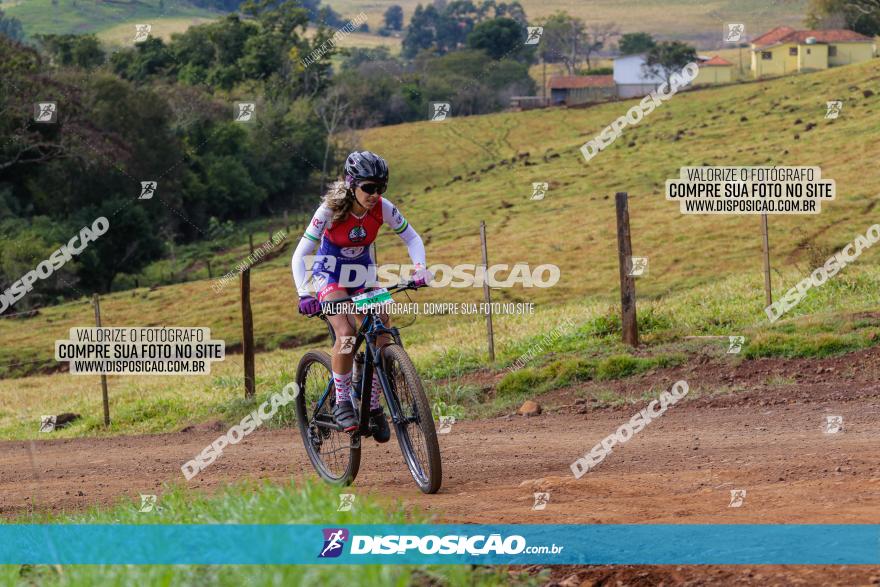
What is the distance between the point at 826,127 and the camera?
162 feet

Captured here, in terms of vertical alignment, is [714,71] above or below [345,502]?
above

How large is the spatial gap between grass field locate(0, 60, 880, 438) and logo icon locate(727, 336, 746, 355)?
249 millimetres

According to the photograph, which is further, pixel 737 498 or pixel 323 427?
pixel 323 427

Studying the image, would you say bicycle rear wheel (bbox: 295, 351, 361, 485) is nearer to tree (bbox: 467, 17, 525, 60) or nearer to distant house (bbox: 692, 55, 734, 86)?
distant house (bbox: 692, 55, 734, 86)

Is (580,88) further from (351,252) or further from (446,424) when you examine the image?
(351,252)

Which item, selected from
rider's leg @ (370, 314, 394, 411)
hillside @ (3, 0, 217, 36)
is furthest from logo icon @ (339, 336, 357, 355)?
hillside @ (3, 0, 217, 36)

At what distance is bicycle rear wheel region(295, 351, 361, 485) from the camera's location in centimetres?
859

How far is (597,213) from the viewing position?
139 feet

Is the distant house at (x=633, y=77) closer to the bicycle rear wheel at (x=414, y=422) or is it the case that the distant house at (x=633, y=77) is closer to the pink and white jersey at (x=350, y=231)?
the pink and white jersey at (x=350, y=231)

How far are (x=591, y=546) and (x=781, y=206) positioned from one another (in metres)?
12.5

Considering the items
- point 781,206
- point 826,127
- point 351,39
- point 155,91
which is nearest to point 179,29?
point 351,39

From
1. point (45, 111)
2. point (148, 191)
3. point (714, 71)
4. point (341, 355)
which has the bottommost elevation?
point (341, 355)

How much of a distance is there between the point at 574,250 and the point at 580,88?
65.6 m

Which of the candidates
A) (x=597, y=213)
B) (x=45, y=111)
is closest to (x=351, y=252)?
(x=597, y=213)
